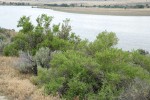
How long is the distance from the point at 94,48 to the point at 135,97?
399 centimetres

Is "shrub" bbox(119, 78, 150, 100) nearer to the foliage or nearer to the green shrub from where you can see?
the foliage

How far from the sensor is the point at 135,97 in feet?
30.6

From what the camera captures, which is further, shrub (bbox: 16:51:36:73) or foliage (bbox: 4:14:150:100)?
shrub (bbox: 16:51:36:73)

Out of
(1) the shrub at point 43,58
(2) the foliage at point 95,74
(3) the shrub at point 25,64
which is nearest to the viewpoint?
(2) the foliage at point 95,74

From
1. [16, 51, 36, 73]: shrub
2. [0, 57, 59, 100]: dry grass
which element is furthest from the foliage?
[0, 57, 59, 100]: dry grass

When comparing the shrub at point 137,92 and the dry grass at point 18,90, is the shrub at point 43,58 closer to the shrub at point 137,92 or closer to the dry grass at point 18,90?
the dry grass at point 18,90

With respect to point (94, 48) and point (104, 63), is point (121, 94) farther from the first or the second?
point (94, 48)

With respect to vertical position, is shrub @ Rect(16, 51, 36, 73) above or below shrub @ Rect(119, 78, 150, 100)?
below

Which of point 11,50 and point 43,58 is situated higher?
point 43,58

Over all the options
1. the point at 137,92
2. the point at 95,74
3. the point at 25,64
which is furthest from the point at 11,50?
the point at 137,92

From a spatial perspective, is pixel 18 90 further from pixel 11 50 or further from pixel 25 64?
pixel 11 50

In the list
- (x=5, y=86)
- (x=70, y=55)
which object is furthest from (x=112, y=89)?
(x=5, y=86)

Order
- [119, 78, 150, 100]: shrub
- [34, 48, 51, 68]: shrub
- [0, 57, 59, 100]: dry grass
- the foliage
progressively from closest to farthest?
[119, 78, 150, 100]: shrub, [0, 57, 59, 100]: dry grass, the foliage, [34, 48, 51, 68]: shrub

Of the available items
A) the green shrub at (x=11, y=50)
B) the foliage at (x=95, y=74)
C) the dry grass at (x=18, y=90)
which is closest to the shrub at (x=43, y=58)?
the foliage at (x=95, y=74)
